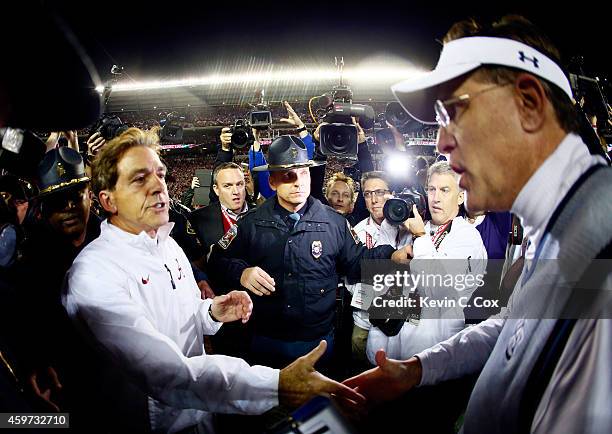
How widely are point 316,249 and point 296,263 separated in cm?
24

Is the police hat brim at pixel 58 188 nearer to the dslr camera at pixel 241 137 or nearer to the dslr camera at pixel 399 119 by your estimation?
the dslr camera at pixel 241 137

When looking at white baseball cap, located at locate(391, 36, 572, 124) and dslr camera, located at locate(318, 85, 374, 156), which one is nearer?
white baseball cap, located at locate(391, 36, 572, 124)

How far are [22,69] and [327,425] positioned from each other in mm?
1602

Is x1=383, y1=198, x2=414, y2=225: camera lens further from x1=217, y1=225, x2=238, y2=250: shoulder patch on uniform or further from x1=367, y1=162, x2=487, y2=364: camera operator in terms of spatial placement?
x1=217, y1=225, x2=238, y2=250: shoulder patch on uniform

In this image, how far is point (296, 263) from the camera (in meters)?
3.48

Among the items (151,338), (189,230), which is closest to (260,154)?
(189,230)

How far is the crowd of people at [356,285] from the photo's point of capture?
104cm

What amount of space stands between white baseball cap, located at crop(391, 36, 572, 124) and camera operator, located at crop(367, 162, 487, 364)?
6.76ft

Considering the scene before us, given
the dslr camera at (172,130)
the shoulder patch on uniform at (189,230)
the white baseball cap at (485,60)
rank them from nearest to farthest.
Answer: the white baseball cap at (485,60), the shoulder patch on uniform at (189,230), the dslr camera at (172,130)

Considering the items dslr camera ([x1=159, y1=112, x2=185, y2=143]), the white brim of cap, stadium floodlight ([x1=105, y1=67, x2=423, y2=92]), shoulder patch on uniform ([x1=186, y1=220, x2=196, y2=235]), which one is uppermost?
stadium floodlight ([x1=105, y1=67, x2=423, y2=92])

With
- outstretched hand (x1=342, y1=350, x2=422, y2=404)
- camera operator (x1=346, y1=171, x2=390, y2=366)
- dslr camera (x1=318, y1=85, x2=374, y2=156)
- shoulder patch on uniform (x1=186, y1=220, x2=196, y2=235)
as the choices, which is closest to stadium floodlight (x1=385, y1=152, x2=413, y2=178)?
camera operator (x1=346, y1=171, x2=390, y2=366)

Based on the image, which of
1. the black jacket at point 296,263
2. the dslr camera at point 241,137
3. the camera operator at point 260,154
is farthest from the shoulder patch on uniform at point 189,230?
the dslr camera at point 241,137

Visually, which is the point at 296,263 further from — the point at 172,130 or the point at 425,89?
the point at 172,130

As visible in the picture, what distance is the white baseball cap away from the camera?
121cm
